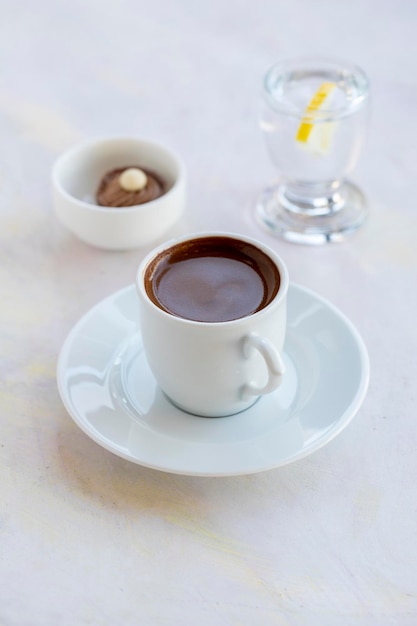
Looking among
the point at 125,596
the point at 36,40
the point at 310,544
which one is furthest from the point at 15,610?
the point at 36,40

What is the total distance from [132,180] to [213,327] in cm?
41

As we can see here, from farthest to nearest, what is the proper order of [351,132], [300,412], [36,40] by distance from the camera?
[36,40] < [351,132] < [300,412]

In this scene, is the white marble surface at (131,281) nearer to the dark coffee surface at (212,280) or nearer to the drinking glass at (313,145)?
the drinking glass at (313,145)

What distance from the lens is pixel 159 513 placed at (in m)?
0.75

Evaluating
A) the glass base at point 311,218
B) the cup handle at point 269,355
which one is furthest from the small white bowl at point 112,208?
the cup handle at point 269,355

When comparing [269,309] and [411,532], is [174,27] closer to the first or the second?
[269,309]

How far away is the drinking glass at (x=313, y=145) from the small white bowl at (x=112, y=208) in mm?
136

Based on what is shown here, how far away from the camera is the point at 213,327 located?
0.73m

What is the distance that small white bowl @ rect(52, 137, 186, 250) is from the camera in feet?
3.45

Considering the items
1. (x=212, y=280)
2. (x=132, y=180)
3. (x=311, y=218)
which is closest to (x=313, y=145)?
(x=311, y=218)

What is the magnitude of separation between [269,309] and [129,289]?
244mm

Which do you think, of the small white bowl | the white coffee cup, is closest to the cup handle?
the white coffee cup

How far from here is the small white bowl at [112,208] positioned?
3.45ft

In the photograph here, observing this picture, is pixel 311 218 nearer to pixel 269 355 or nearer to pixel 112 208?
pixel 112 208
